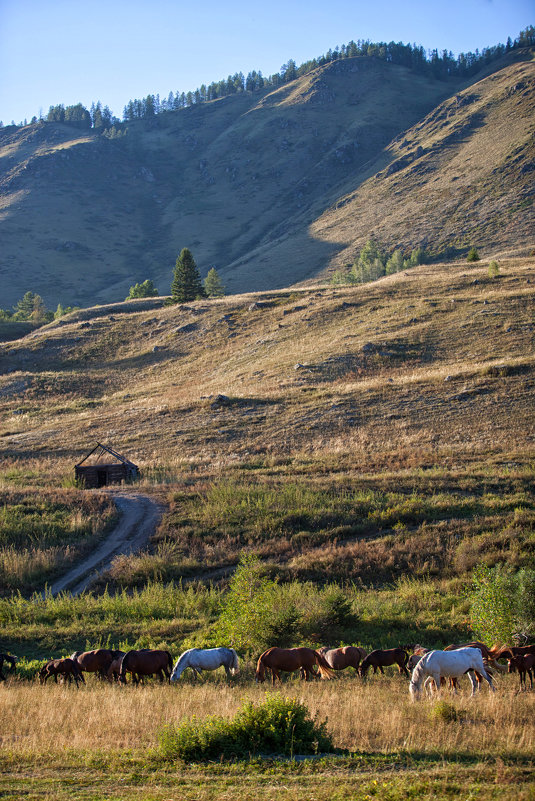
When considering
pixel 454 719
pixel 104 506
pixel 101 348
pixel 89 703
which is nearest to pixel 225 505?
pixel 104 506

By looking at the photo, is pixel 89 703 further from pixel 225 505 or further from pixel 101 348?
pixel 101 348

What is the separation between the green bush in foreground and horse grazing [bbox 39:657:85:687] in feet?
14.7

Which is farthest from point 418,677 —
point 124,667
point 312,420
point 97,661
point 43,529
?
point 312,420

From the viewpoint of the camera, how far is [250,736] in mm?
7969

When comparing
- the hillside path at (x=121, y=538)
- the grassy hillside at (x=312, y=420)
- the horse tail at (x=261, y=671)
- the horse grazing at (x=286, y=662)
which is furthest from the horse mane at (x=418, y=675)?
the hillside path at (x=121, y=538)

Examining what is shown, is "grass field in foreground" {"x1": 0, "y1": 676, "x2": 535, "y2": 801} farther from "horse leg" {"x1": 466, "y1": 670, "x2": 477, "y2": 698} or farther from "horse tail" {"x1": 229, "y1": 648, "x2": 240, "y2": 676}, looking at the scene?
"horse tail" {"x1": 229, "y1": 648, "x2": 240, "y2": 676}

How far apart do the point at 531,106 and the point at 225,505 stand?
19478 cm

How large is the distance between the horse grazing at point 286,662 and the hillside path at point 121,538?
872 cm

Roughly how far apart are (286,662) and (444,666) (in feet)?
10.0

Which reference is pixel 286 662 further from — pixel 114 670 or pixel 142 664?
pixel 114 670

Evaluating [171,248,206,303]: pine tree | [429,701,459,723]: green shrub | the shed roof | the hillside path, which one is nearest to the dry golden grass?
[429,701,459,723]: green shrub

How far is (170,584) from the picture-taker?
17.3m

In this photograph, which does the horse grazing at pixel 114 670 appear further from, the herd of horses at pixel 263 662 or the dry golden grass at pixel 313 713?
the dry golden grass at pixel 313 713

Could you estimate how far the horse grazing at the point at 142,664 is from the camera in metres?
11.6
